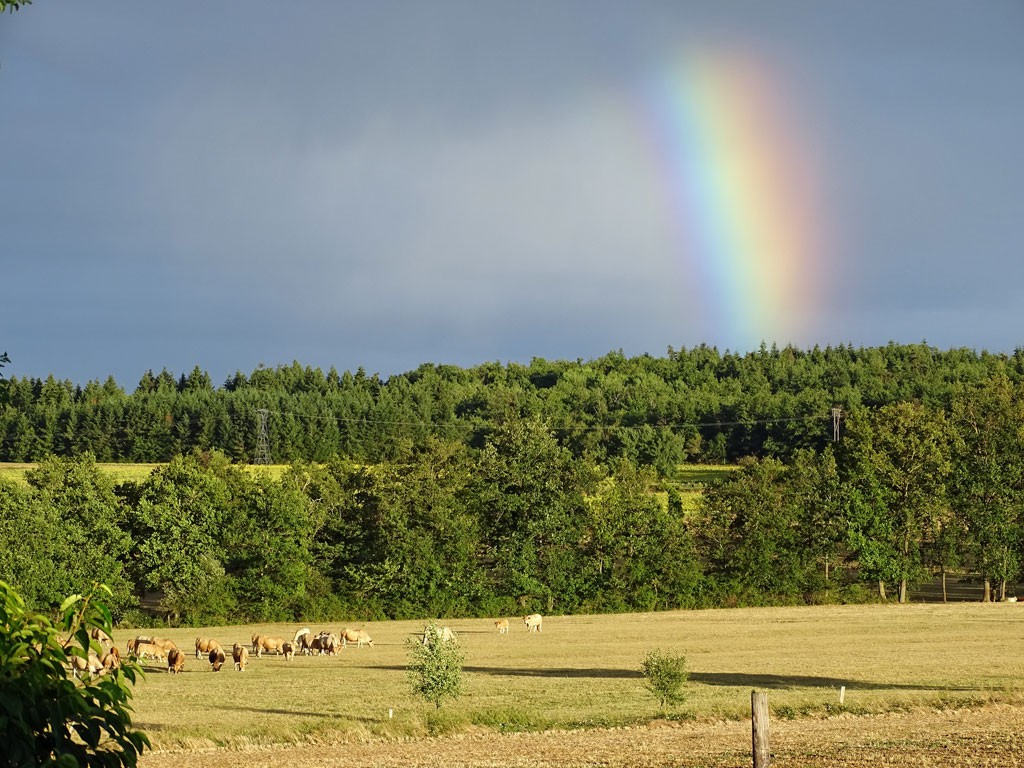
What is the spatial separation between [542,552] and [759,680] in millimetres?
35187

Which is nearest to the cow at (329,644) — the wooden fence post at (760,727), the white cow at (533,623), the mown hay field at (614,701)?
the mown hay field at (614,701)

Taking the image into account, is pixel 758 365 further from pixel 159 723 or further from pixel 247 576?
pixel 159 723

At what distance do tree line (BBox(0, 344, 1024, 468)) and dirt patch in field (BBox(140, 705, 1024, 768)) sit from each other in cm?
8920

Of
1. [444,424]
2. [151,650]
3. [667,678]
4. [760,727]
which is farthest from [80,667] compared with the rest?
[444,424]

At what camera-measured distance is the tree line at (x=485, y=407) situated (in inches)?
5512

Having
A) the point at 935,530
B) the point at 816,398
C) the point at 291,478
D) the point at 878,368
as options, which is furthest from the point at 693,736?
the point at 878,368

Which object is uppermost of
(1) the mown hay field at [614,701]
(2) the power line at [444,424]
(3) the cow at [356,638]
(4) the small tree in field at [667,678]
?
(2) the power line at [444,424]

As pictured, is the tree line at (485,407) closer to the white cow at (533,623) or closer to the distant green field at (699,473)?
the distant green field at (699,473)

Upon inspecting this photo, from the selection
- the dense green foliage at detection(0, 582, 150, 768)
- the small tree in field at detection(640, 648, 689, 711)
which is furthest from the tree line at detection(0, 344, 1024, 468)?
the dense green foliage at detection(0, 582, 150, 768)

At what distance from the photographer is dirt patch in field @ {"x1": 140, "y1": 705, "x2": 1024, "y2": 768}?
1744cm

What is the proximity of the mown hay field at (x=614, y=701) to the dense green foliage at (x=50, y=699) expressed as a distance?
13611 mm

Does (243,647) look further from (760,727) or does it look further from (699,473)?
(699,473)

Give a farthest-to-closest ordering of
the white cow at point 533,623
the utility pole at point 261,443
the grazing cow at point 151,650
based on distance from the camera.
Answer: the utility pole at point 261,443
the white cow at point 533,623
the grazing cow at point 151,650

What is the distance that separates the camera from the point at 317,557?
222ft
